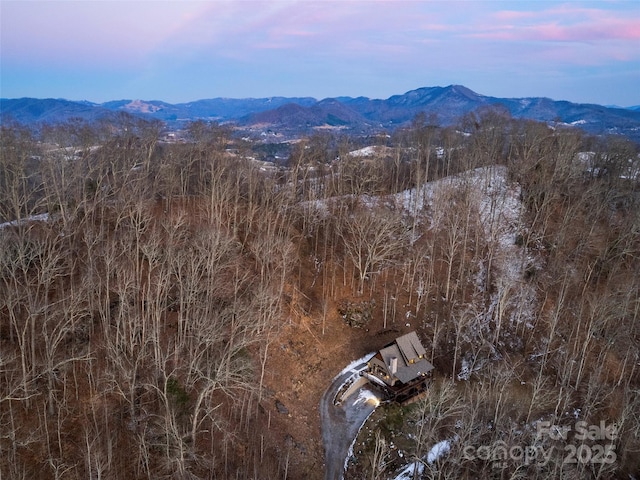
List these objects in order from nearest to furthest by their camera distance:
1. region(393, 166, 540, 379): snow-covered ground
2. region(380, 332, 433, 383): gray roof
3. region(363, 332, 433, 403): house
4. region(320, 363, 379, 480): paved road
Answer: region(320, 363, 379, 480): paved road, region(363, 332, 433, 403): house, region(380, 332, 433, 383): gray roof, region(393, 166, 540, 379): snow-covered ground

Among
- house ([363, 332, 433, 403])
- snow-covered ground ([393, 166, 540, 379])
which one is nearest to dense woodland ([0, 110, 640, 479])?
snow-covered ground ([393, 166, 540, 379])

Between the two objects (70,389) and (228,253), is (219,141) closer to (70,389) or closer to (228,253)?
(228,253)

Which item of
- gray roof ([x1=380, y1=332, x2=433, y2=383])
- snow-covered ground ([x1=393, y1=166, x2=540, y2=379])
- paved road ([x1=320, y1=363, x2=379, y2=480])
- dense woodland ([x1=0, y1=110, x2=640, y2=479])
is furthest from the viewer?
snow-covered ground ([x1=393, y1=166, x2=540, y2=379])

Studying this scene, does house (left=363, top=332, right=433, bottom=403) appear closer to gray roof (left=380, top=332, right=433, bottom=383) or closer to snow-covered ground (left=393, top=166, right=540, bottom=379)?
gray roof (left=380, top=332, right=433, bottom=383)

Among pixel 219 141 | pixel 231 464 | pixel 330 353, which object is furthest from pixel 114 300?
pixel 219 141

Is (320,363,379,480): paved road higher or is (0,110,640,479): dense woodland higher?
(0,110,640,479): dense woodland

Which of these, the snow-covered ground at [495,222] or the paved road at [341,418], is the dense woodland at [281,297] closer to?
the snow-covered ground at [495,222]

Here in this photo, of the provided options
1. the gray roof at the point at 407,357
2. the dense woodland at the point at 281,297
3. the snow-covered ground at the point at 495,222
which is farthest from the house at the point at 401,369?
the snow-covered ground at the point at 495,222
